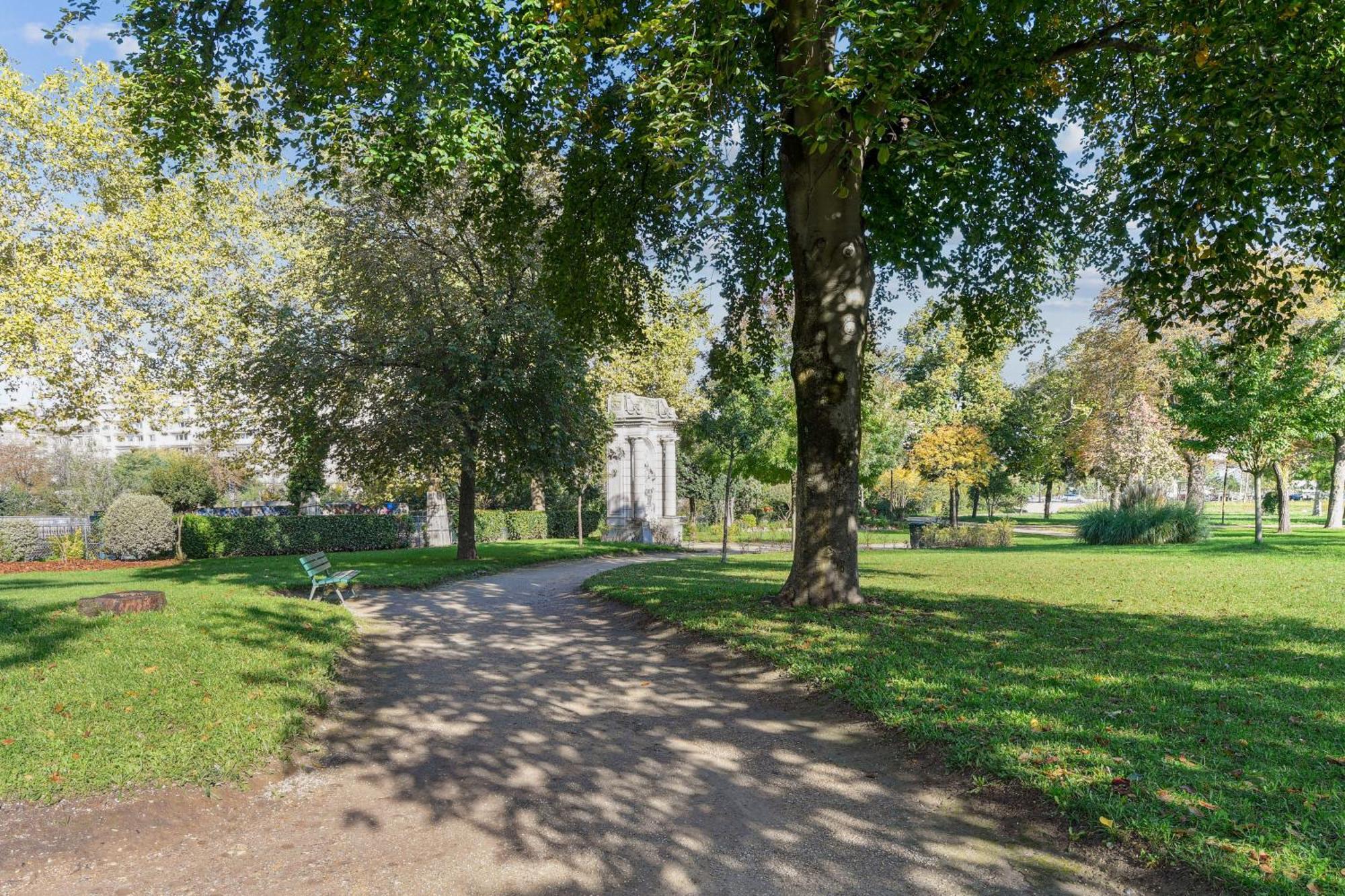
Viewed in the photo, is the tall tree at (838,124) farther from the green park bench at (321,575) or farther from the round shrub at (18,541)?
the round shrub at (18,541)

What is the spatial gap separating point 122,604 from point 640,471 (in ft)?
67.4

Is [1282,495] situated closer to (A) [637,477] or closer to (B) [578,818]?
(A) [637,477]

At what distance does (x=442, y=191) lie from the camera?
19.5 meters

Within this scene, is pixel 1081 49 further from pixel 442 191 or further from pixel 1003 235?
pixel 442 191

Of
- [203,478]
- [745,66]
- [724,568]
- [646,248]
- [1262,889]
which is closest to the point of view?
[1262,889]

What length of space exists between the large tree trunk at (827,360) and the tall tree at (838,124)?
1.1 inches

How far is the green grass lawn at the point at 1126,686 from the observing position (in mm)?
3604

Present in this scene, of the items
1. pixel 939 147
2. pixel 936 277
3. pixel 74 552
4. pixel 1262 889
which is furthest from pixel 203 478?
pixel 1262 889

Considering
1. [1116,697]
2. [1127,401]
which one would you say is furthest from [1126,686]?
[1127,401]

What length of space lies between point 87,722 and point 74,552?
829 inches

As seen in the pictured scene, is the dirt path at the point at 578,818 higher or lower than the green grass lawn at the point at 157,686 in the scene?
lower

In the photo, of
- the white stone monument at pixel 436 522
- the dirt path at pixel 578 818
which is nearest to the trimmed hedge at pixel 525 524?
the white stone monument at pixel 436 522

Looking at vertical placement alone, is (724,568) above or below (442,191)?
below

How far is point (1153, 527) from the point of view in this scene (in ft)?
74.0
